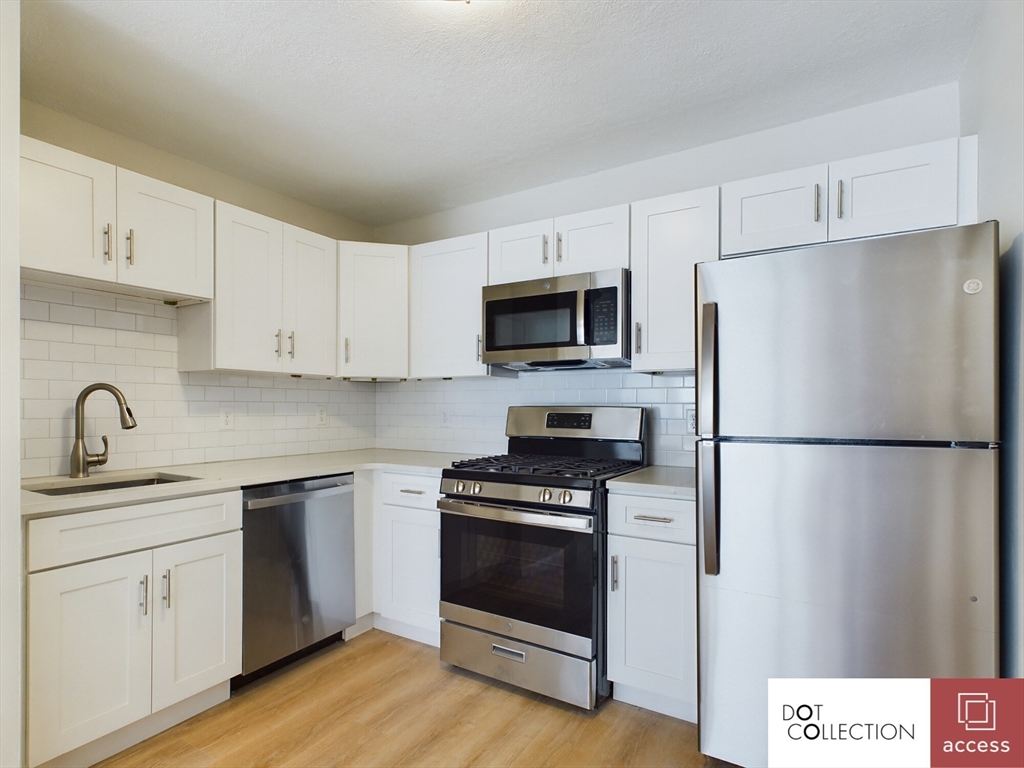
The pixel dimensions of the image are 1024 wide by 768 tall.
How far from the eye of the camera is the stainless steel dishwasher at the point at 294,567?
7.81ft

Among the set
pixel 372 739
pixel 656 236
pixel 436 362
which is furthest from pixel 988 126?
pixel 372 739

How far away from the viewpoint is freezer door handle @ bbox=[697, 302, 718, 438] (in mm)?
1784

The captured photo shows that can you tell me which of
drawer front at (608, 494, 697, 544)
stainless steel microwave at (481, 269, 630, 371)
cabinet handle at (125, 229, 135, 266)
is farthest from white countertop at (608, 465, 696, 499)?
cabinet handle at (125, 229, 135, 266)

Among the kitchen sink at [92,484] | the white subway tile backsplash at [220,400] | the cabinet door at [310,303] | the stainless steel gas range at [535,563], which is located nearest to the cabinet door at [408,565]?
the stainless steel gas range at [535,563]

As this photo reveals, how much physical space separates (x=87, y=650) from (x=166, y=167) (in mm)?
2199

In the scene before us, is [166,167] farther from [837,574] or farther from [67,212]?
[837,574]

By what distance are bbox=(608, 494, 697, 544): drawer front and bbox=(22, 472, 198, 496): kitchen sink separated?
1.78 metres

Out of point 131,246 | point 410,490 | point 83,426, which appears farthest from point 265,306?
point 410,490

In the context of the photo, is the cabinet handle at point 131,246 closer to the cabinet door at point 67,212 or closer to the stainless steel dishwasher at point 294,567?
the cabinet door at point 67,212

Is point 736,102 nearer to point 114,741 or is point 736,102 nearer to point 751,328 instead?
point 751,328

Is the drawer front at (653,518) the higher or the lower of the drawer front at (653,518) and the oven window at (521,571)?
the higher

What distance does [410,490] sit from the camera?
2.86 metres

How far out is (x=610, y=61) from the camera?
203 centimetres

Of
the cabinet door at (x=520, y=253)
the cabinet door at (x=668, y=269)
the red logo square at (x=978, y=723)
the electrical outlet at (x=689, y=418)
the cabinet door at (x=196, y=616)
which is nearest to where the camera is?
the red logo square at (x=978, y=723)
